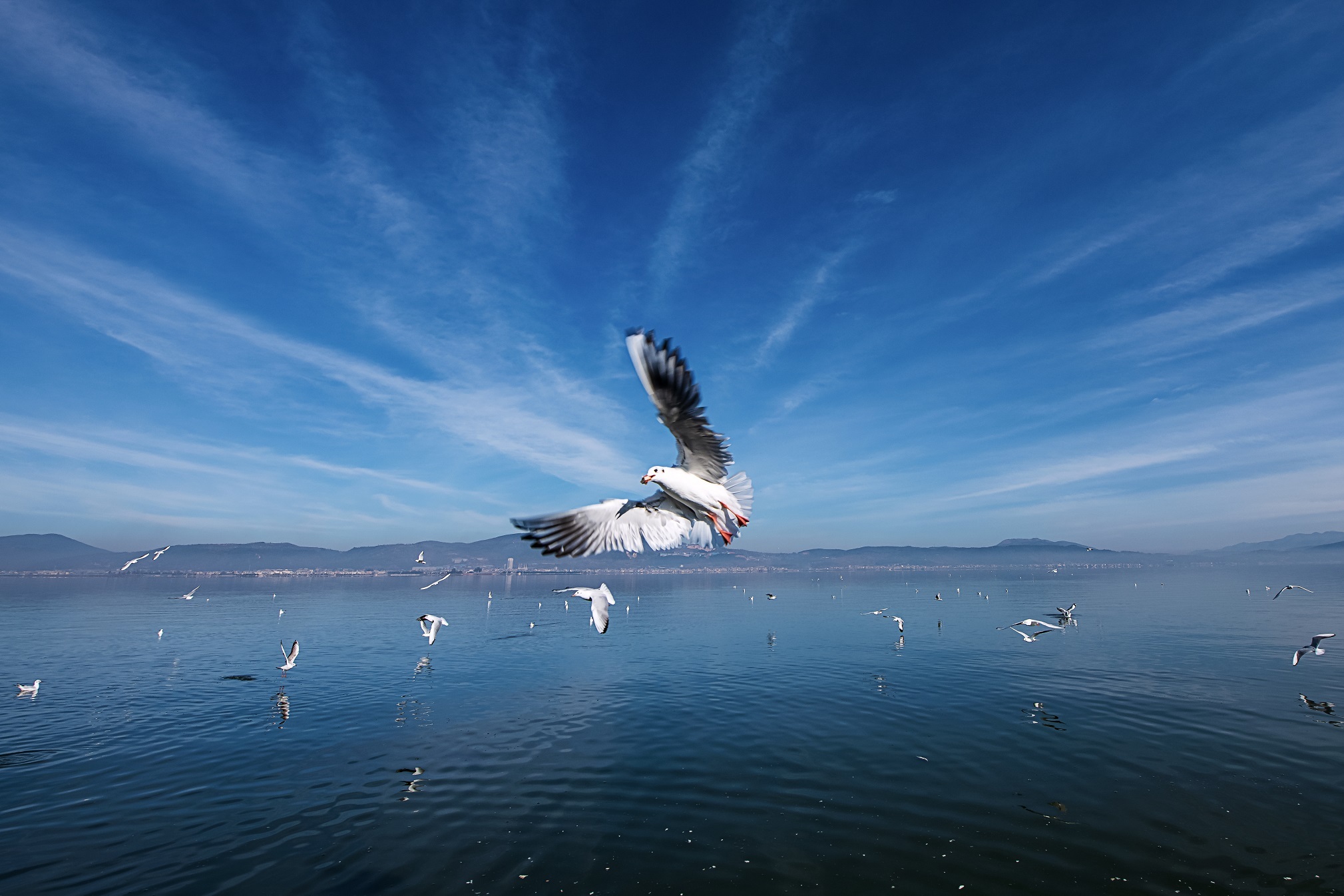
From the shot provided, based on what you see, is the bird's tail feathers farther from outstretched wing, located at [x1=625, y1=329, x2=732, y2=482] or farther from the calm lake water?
the calm lake water

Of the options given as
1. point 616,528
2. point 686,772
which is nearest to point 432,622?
point 686,772

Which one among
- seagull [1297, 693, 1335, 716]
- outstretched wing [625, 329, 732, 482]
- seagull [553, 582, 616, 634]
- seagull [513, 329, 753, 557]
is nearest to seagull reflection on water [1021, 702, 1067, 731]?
seagull [1297, 693, 1335, 716]

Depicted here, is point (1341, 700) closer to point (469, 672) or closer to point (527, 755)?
point (527, 755)

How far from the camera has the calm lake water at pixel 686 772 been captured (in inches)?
462

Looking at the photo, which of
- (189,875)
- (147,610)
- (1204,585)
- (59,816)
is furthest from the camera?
(1204,585)

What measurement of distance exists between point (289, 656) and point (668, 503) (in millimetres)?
35833

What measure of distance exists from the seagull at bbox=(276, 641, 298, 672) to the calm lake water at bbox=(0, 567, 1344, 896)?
3.95 feet

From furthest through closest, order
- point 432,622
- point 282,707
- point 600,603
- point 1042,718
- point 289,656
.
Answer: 1. point 432,622
2. point 289,656
3. point 282,707
4. point 1042,718
5. point 600,603

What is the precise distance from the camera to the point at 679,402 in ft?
28.9

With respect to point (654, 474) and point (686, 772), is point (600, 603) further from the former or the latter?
point (654, 474)

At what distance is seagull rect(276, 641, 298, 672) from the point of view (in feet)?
95.3

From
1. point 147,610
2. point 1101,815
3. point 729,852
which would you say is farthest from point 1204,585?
point 147,610

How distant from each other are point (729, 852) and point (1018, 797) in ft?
25.7

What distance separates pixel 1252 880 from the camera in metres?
10.8
